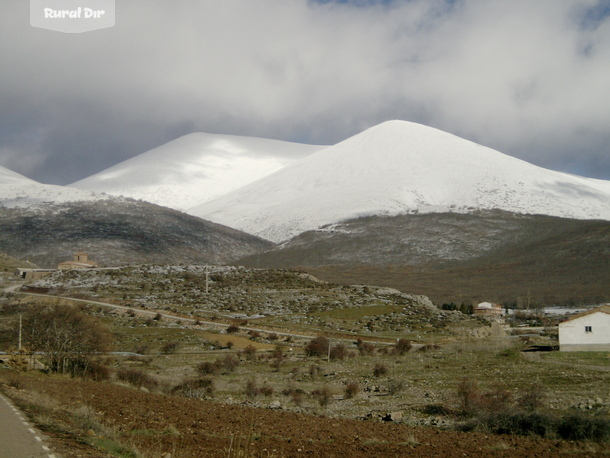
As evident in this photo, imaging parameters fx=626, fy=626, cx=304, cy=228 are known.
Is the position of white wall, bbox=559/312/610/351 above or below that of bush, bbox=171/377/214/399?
above

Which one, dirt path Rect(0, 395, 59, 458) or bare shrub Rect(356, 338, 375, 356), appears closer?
dirt path Rect(0, 395, 59, 458)

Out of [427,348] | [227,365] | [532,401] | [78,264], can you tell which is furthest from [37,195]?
[532,401]

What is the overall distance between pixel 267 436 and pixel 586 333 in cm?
2809

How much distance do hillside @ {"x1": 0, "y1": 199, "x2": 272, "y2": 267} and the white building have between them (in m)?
80.9

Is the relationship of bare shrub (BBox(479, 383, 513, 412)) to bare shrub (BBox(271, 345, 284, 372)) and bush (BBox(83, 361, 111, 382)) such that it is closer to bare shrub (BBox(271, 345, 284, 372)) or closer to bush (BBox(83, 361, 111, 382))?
bare shrub (BBox(271, 345, 284, 372))

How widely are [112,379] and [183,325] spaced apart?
79.7 ft

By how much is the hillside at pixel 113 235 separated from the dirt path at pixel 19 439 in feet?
307

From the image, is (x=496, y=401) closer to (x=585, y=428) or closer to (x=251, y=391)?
(x=585, y=428)

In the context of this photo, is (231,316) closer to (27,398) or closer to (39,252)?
(27,398)

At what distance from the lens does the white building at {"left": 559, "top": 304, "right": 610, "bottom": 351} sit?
118 feet

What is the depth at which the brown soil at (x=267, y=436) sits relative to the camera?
495 inches

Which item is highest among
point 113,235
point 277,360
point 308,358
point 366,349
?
point 113,235

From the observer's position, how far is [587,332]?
36375 millimetres

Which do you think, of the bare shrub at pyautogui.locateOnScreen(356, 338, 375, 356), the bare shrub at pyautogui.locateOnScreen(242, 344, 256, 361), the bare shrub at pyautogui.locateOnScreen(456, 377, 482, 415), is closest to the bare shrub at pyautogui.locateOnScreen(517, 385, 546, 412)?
the bare shrub at pyautogui.locateOnScreen(456, 377, 482, 415)
